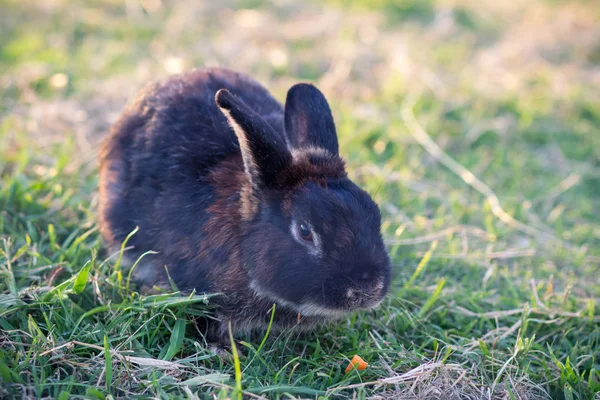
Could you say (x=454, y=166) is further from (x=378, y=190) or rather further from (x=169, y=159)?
(x=169, y=159)

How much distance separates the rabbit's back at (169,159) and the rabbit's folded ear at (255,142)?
0.37 m

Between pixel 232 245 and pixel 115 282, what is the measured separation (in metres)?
0.82

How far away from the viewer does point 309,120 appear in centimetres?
391

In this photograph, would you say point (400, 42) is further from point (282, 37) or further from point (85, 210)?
point (85, 210)

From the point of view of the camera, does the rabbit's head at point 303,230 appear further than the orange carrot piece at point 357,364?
No

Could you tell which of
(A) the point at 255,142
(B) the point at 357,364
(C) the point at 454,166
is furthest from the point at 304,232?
(C) the point at 454,166

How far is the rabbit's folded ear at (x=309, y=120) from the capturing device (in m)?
3.88

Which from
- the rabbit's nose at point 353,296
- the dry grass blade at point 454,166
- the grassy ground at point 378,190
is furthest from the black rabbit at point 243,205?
the dry grass blade at point 454,166

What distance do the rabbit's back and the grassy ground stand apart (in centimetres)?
34

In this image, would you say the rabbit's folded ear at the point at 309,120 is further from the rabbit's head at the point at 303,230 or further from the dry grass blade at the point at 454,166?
the dry grass blade at the point at 454,166

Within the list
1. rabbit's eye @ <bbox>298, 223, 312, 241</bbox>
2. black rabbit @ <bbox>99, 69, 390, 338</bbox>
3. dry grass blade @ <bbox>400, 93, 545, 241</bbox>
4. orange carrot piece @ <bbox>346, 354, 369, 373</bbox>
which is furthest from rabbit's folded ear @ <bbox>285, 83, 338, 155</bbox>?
dry grass blade @ <bbox>400, 93, 545, 241</bbox>

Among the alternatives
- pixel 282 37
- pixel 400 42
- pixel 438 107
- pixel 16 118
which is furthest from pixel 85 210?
pixel 400 42

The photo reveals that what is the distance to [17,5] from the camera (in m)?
8.44

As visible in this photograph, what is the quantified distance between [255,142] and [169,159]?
91 centimetres
